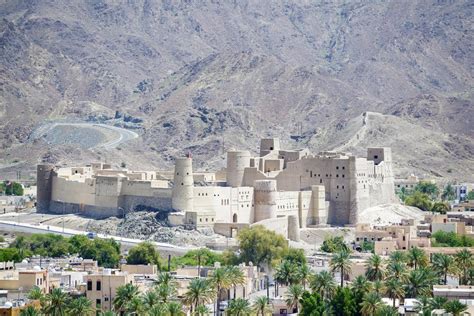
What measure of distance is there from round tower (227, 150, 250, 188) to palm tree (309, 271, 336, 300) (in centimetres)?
4449

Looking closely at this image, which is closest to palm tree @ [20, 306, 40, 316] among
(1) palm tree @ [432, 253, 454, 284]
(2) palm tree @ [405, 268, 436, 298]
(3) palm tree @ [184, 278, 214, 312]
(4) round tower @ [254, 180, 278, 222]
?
(3) palm tree @ [184, 278, 214, 312]

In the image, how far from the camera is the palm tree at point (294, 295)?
73000 mm

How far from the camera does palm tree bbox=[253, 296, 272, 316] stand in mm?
69500

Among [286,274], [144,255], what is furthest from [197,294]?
[144,255]

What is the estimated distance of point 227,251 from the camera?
320ft

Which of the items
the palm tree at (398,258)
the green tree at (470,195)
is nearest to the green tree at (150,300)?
the palm tree at (398,258)

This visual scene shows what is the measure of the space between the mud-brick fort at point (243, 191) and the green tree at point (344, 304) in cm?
3612

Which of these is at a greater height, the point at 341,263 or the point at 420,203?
the point at 420,203

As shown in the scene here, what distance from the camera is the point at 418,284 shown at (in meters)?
75.4

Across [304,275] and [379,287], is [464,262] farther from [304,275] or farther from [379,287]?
[379,287]

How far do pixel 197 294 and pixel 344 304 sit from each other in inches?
271

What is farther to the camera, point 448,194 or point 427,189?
point 427,189

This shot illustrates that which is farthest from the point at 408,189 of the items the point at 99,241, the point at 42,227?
the point at 99,241

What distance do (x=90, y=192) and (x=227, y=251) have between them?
27532 millimetres
